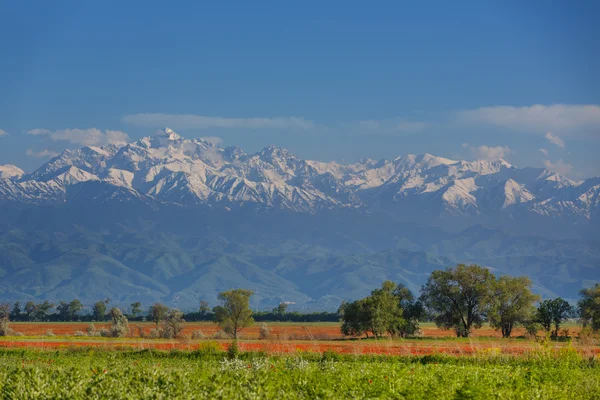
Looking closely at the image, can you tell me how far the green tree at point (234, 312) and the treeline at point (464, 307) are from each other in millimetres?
13201

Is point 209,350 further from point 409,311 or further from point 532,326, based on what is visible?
point 409,311

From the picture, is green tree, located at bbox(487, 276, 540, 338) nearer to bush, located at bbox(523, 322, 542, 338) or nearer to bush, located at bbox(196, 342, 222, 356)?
bush, located at bbox(523, 322, 542, 338)

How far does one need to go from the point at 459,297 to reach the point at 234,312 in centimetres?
2847

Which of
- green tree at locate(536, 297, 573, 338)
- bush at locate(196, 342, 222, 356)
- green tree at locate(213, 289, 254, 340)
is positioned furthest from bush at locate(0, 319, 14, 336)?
green tree at locate(536, 297, 573, 338)

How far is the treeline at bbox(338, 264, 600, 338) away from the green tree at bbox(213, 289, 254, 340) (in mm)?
13201

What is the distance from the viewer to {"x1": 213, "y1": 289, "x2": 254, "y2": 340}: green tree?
96250 mm

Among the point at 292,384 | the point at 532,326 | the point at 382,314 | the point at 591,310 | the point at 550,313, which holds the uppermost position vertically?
the point at 591,310

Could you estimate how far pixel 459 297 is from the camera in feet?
293

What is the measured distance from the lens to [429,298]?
90.3 meters

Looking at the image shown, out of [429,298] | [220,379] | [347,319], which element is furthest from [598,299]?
[220,379]


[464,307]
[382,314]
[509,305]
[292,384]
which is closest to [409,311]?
[464,307]

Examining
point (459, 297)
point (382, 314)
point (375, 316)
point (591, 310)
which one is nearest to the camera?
point (591, 310)

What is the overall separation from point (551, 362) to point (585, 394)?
11029mm

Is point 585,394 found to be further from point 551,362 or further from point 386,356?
point 386,356
